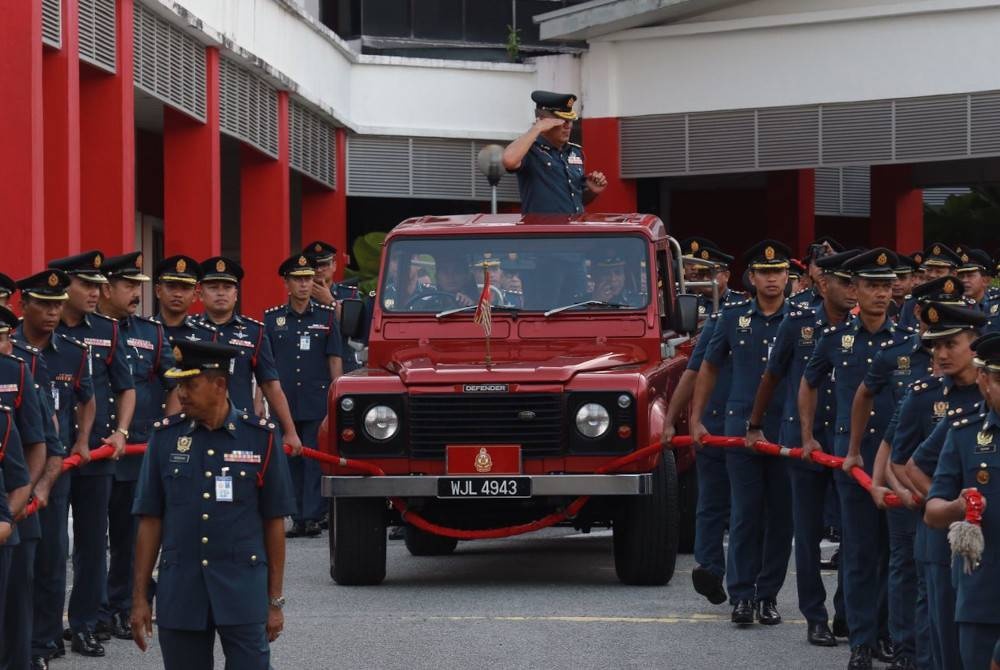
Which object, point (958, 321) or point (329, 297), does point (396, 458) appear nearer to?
point (329, 297)

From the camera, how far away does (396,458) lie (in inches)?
507

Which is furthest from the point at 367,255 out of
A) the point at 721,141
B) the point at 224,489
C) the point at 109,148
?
the point at 224,489

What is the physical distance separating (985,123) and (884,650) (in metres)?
17.6

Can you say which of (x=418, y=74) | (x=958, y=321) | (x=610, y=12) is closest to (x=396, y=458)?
(x=958, y=321)

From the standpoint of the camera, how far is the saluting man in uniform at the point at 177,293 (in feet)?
39.9

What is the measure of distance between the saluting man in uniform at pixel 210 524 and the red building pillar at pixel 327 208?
75.7 feet

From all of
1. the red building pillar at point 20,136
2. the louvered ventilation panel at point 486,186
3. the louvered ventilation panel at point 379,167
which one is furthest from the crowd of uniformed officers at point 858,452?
the louvered ventilation panel at point 486,186

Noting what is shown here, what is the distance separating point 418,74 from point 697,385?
1990 cm

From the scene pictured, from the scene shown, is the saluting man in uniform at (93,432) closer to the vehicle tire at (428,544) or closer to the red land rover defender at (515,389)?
the red land rover defender at (515,389)

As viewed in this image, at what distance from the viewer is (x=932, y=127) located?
27359 millimetres

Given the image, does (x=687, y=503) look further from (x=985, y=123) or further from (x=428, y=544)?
(x=985, y=123)

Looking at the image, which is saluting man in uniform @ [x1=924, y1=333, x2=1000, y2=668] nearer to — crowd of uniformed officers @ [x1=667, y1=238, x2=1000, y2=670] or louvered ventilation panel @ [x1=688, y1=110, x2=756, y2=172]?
crowd of uniformed officers @ [x1=667, y1=238, x2=1000, y2=670]

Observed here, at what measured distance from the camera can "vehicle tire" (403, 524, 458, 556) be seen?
49.6 feet

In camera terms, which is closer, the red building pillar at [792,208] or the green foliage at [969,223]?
the red building pillar at [792,208]
